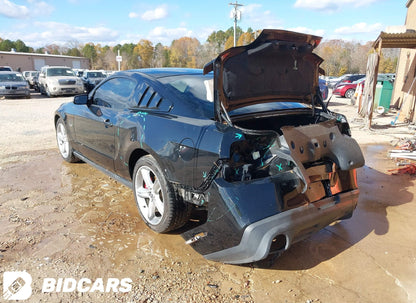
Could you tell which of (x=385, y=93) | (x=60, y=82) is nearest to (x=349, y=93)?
(x=385, y=93)

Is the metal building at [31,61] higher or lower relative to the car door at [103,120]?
higher

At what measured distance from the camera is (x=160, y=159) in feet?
9.53

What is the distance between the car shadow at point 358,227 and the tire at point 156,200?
814mm

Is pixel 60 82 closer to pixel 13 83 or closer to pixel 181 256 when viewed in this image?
pixel 13 83

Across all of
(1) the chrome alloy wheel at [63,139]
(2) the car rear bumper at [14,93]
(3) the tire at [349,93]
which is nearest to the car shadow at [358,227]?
(1) the chrome alloy wheel at [63,139]

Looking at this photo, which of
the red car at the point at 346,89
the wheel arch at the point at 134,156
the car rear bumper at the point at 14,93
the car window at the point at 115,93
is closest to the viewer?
the wheel arch at the point at 134,156

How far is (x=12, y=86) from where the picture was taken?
56.5 feet

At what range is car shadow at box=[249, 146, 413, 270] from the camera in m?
2.83

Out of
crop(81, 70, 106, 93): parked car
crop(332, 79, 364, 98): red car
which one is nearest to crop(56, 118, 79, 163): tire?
crop(81, 70, 106, 93): parked car

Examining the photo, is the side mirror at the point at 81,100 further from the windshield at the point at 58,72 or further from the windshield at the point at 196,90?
the windshield at the point at 58,72

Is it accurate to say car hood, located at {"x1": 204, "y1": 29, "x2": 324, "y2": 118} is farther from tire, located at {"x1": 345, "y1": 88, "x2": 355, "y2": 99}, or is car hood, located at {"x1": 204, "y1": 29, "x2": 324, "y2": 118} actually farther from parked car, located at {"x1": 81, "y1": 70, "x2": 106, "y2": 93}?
parked car, located at {"x1": 81, "y1": 70, "x2": 106, "y2": 93}

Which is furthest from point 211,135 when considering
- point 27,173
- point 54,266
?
point 27,173

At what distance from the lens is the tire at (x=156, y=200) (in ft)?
9.45

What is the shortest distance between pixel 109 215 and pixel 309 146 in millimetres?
2416
